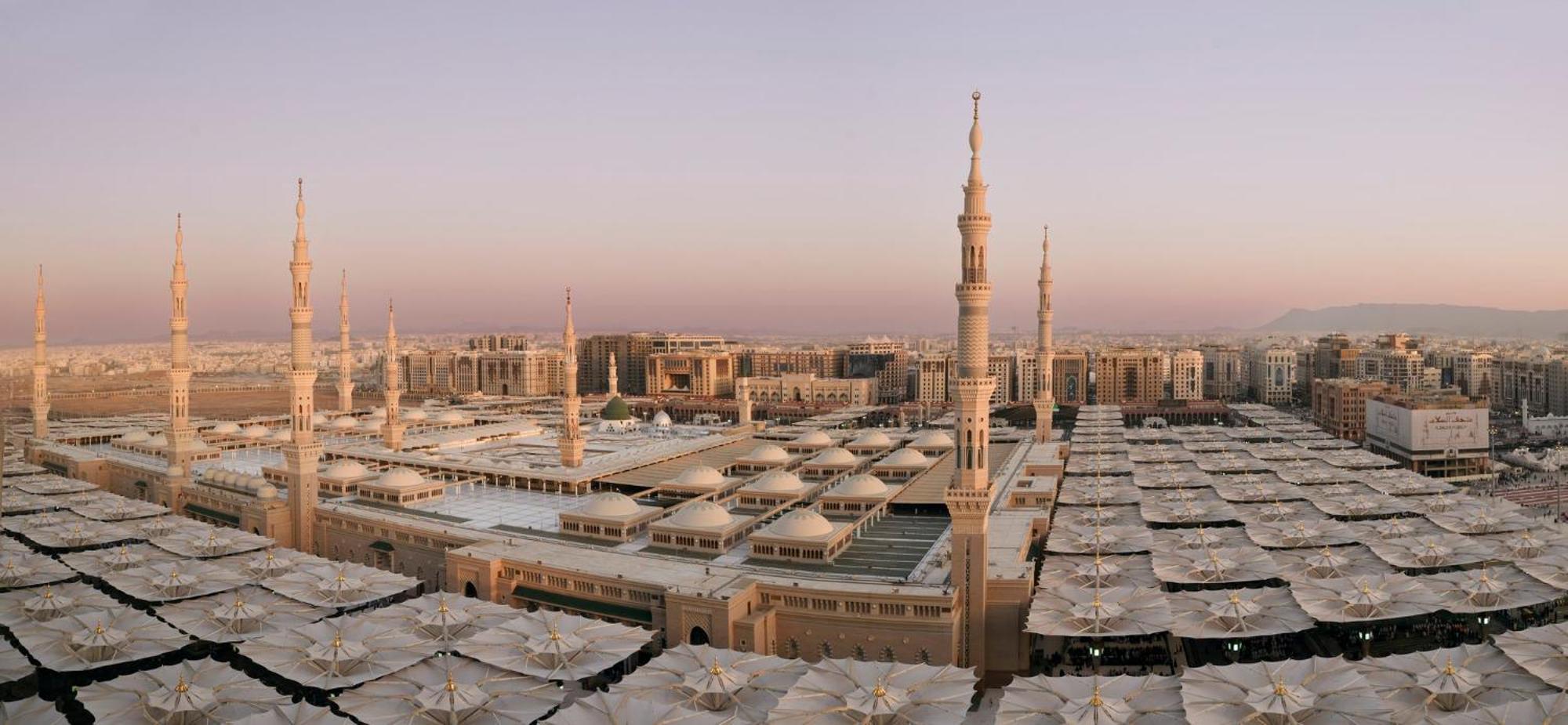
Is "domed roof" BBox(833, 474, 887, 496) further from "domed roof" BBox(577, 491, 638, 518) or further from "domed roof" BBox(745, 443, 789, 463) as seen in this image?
"domed roof" BBox(745, 443, 789, 463)

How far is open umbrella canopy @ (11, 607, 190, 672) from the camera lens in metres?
18.2

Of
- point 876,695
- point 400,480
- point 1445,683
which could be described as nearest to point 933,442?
point 400,480

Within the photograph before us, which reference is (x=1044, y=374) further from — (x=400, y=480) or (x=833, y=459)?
(x=400, y=480)

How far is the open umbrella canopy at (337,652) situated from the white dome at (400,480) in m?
14.2

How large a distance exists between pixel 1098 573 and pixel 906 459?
16.2 meters

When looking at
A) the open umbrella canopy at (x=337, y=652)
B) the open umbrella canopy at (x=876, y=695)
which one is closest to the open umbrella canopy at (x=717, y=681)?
the open umbrella canopy at (x=876, y=695)

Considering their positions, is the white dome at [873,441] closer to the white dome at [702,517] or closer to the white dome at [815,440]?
the white dome at [815,440]

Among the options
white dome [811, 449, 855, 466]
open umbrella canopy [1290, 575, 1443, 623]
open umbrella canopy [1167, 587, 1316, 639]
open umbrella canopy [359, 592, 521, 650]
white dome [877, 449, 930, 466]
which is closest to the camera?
→ open umbrella canopy [359, 592, 521, 650]

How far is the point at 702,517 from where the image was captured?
26953mm

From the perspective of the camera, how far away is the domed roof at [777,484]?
3241 centimetres

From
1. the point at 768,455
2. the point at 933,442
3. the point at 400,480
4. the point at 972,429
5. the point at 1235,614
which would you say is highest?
the point at 972,429

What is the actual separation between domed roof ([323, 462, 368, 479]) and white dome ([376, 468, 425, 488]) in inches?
73.3

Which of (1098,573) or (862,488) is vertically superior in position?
(862,488)

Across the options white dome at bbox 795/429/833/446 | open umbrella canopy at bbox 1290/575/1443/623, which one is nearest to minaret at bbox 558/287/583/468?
white dome at bbox 795/429/833/446
